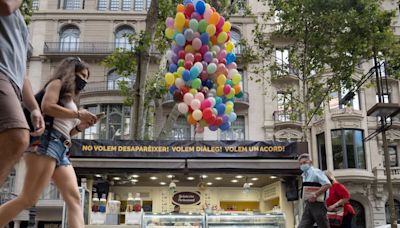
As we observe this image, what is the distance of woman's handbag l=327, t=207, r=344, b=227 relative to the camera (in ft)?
25.1

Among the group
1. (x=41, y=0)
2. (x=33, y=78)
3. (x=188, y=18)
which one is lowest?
(x=188, y=18)

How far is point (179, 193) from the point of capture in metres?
14.2

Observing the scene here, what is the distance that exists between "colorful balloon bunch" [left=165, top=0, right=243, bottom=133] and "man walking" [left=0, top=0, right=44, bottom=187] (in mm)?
7007

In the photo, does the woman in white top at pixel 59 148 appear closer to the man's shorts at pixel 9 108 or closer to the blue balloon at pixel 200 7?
the man's shorts at pixel 9 108

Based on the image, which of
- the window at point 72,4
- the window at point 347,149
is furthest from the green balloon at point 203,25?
the window at point 72,4

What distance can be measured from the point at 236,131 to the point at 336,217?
62.4ft

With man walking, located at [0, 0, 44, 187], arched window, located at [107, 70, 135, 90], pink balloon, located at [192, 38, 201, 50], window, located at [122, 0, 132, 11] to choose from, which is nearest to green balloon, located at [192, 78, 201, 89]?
pink balloon, located at [192, 38, 201, 50]

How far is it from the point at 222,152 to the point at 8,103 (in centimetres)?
905

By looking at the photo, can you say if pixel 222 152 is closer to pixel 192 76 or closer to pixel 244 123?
pixel 192 76

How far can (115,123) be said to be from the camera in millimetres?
26359

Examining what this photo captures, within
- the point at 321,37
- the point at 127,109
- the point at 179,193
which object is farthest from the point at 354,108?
the point at 179,193

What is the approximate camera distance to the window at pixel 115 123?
26078 millimetres

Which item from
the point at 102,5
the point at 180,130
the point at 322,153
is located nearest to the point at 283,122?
the point at 322,153

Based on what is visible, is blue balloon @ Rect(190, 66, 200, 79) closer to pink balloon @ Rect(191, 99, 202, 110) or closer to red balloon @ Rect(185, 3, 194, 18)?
pink balloon @ Rect(191, 99, 202, 110)
